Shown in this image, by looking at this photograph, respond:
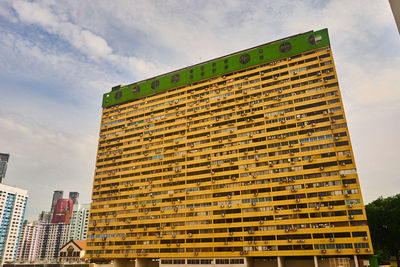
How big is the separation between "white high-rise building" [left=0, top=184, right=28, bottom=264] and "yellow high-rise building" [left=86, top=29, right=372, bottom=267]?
108205 millimetres

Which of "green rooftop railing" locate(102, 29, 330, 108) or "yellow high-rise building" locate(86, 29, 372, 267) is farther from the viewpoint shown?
"green rooftop railing" locate(102, 29, 330, 108)

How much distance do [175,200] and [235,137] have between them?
2233 cm

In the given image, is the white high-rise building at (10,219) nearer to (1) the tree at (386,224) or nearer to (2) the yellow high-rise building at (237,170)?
(2) the yellow high-rise building at (237,170)

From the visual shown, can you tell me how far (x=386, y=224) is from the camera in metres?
70.2

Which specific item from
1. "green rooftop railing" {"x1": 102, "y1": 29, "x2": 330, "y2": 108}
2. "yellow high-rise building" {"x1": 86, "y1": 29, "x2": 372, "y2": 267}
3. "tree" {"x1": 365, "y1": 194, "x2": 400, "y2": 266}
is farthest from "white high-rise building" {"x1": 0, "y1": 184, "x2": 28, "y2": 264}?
"tree" {"x1": 365, "y1": 194, "x2": 400, "y2": 266}

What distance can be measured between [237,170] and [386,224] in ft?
126

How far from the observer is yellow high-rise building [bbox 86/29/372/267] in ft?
194

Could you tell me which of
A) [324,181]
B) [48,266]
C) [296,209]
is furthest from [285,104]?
[48,266]

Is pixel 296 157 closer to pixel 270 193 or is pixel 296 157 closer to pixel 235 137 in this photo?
pixel 270 193

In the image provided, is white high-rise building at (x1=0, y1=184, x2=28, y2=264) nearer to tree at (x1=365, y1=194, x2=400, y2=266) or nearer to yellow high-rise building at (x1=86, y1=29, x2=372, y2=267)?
yellow high-rise building at (x1=86, y1=29, x2=372, y2=267)

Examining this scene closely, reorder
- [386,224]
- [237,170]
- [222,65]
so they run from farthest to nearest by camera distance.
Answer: [222,65], [386,224], [237,170]

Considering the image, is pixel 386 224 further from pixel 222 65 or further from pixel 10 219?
pixel 10 219

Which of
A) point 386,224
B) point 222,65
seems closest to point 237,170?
point 222,65

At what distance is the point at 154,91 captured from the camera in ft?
300
